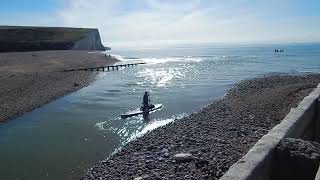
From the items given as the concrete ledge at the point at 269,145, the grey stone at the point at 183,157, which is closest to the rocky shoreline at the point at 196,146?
the grey stone at the point at 183,157

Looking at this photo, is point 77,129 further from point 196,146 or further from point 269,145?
point 269,145

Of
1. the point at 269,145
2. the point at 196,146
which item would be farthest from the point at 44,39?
the point at 269,145

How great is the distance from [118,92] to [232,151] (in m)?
25.0

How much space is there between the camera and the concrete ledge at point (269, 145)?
7798mm

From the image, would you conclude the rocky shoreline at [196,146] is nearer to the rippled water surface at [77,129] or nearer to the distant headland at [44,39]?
the rippled water surface at [77,129]

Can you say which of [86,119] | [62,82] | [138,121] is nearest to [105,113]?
[86,119]

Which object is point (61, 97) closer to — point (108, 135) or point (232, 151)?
point (108, 135)

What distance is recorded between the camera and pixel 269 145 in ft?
30.3

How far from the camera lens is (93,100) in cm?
3222

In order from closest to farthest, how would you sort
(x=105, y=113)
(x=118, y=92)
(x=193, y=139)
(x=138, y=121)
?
1. (x=193, y=139)
2. (x=138, y=121)
3. (x=105, y=113)
4. (x=118, y=92)

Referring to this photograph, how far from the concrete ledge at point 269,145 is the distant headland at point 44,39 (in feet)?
285

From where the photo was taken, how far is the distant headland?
9473 centimetres

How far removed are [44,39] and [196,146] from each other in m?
103

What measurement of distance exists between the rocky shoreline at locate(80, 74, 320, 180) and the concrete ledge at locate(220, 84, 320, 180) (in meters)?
2.14
